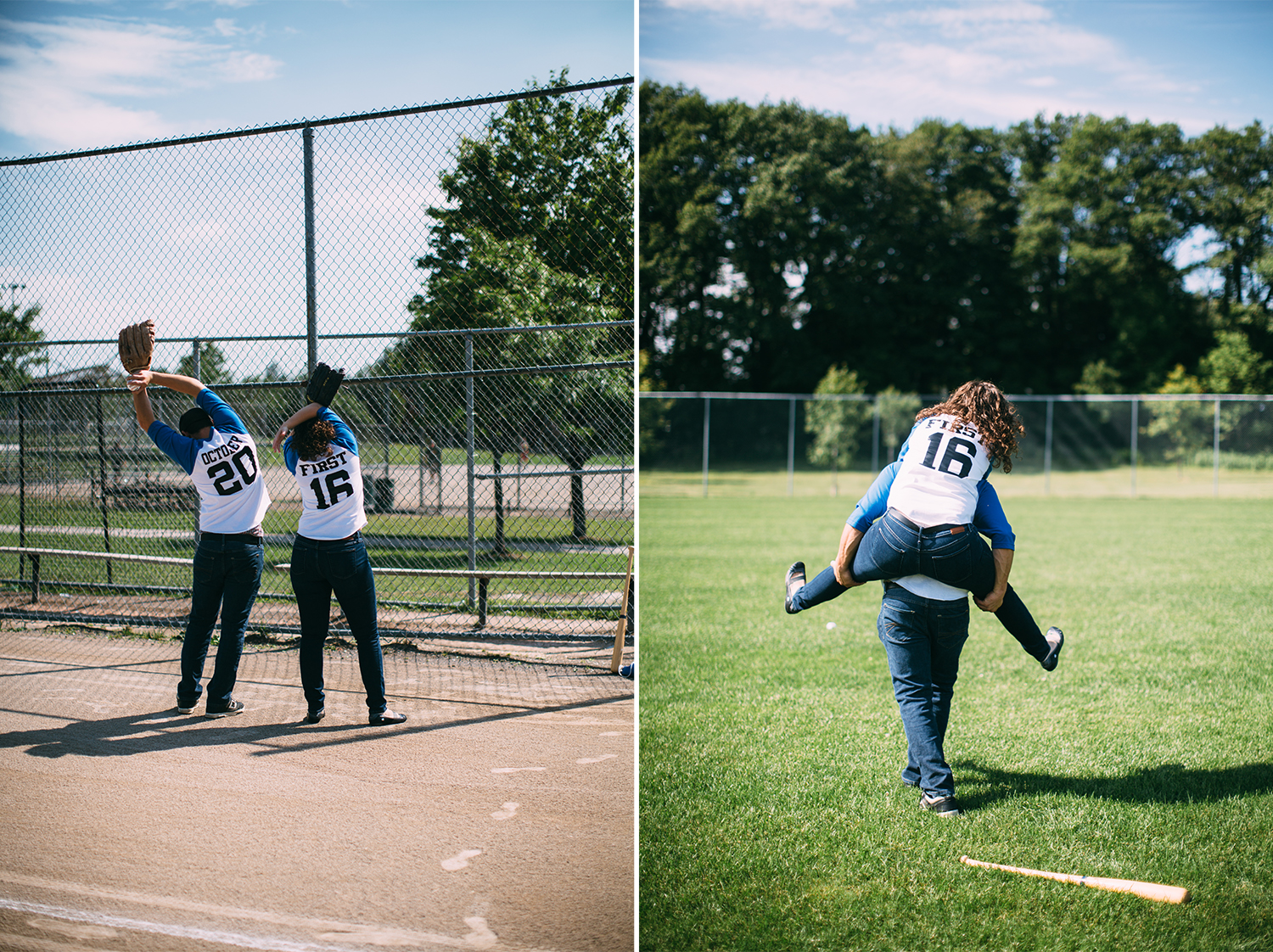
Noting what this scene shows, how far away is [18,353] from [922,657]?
8.46 meters

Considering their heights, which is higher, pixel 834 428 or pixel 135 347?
pixel 135 347

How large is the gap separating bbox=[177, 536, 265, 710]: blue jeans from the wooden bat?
152 inches

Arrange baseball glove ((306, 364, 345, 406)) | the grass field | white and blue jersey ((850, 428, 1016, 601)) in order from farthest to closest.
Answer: baseball glove ((306, 364, 345, 406)), white and blue jersey ((850, 428, 1016, 601)), the grass field

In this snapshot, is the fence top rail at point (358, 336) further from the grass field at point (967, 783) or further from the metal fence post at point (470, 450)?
the grass field at point (967, 783)

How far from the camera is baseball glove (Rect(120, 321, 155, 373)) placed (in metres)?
4.92

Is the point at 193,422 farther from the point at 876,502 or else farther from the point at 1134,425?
the point at 1134,425

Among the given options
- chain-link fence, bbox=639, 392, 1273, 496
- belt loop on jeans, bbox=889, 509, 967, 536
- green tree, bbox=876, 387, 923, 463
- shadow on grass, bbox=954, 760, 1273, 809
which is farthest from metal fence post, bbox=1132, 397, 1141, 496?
belt loop on jeans, bbox=889, 509, 967, 536

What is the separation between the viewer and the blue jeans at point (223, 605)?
4895 millimetres

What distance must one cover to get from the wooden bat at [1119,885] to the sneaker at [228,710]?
3.91 m

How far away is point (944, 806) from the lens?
355 centimetres

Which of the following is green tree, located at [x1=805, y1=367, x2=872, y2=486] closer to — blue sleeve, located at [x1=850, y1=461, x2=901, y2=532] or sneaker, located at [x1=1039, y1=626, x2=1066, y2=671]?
sneaker, located at [x1=1039, y1=626, x2=1066, y2=671]

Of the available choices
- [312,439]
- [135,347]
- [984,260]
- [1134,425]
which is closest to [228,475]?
[312,439]

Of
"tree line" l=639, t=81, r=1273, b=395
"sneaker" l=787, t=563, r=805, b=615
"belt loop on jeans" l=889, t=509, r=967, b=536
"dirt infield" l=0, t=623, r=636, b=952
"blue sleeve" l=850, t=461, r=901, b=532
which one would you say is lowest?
"dirt infield" l=0, t=623, r=636, b=952

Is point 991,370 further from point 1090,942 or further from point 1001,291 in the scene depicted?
point 1090,942
